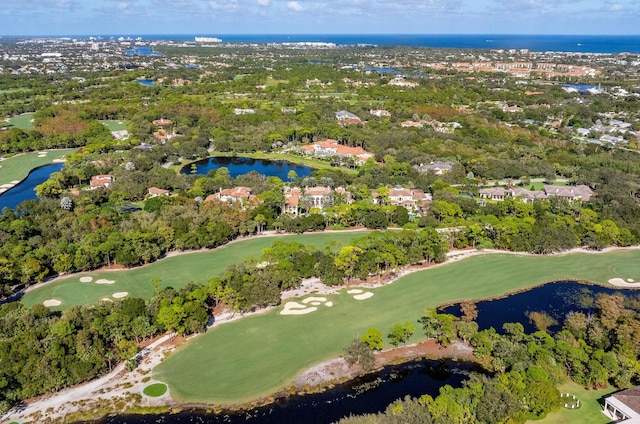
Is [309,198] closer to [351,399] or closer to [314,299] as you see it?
[314,299]

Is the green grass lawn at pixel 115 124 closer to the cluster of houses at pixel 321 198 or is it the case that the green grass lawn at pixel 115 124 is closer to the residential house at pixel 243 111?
the residential house at pixel 243 111

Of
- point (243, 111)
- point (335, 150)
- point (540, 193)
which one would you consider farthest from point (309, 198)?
point (243, 111)

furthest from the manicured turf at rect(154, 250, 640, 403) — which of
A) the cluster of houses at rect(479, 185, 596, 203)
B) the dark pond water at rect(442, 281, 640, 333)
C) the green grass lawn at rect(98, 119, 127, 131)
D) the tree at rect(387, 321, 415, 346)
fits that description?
the green grass lawn at rect(98, 119, 127, 131)

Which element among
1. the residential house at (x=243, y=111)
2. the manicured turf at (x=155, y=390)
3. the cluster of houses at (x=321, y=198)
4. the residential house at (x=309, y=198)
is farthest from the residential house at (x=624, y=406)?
the residential house at (x=243, y=111)

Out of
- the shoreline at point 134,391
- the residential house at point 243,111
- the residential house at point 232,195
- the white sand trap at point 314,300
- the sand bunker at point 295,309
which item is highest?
the residential house at point 243,111

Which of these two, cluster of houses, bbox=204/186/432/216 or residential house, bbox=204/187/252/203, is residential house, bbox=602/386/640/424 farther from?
residential house, bbox=204/187/252/203
